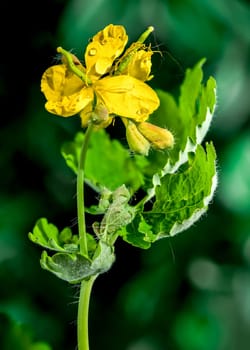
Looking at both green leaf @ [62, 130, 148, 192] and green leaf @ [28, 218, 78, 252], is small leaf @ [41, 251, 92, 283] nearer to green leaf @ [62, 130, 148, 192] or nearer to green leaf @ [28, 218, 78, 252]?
green leaf @ [28, 218, 78, 252]

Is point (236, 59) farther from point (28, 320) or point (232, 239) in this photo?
point (28, 320)

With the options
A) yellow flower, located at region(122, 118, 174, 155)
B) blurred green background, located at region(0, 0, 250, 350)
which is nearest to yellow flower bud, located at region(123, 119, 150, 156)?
yellow flower, located at region(122, 118, 174, 155)

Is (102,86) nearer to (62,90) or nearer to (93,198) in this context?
(62,90)

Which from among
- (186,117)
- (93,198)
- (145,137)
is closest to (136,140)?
(145,137)

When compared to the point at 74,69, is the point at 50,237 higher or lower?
lower

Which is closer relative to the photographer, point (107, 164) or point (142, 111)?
point (142, 111)

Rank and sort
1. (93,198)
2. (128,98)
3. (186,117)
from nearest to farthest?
(128,98), (186,117), (93,198)

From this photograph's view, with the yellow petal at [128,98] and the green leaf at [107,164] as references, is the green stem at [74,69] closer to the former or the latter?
the yellow petal at [128,98]
